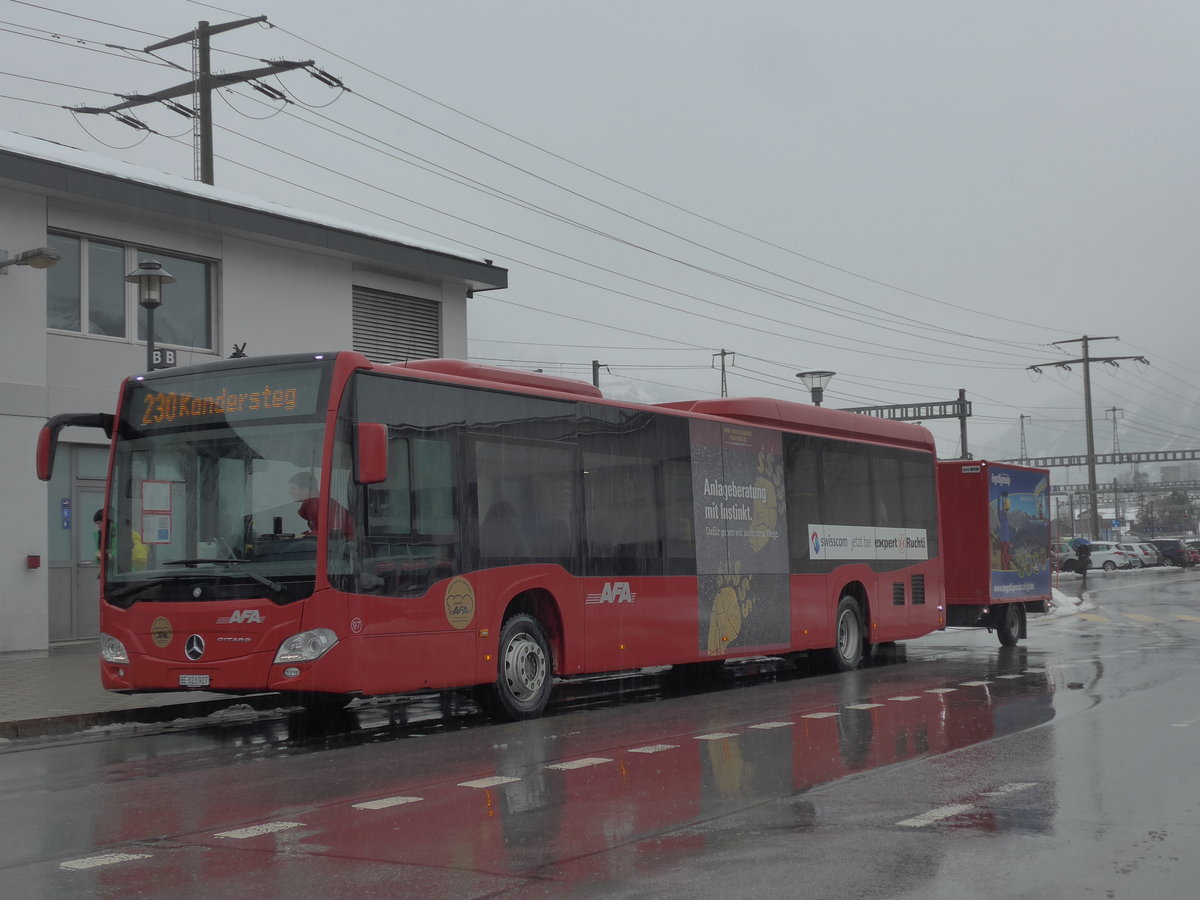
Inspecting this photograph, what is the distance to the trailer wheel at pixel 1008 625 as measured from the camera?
2233 centimetres

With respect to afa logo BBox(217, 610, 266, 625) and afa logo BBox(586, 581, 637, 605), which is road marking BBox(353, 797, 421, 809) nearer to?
afa logo BBox(217, 610, 266, 625)

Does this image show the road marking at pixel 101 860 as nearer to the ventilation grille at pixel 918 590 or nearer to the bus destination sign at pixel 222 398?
the bus destination sign at pixel 222 398

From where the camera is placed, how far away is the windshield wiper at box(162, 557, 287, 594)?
1105 cm

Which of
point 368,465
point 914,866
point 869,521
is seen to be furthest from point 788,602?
point 914,866

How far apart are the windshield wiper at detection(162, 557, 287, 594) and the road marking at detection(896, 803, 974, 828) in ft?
18.7

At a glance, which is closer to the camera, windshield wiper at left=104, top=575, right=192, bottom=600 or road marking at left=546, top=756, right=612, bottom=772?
road marking at left=546, top=756, right=612, bottom=772

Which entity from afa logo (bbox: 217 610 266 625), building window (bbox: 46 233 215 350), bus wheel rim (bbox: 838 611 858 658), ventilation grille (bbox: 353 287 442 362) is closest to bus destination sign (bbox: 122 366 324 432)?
afa logo (bbox: 217 610 266 625)

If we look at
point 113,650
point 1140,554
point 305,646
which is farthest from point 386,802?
point 1140,554

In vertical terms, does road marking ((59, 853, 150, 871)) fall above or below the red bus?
below

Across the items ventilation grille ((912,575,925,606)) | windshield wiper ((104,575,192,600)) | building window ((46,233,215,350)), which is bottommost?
ventilation grille ((912,575,925,606))

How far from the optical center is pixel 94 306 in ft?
67.8

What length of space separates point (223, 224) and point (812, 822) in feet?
55.5

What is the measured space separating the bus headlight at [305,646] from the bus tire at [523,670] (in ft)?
7.09

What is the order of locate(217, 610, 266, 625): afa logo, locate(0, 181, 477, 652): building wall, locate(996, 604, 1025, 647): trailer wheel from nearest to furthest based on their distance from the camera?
locate(217, 610, 266, 625): afa logo → locate(0, 181, 477, 652): building wall → locate(996, 604, 1025, 647): trailer wheel
